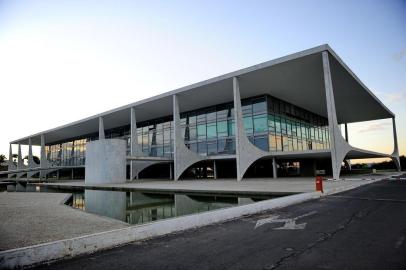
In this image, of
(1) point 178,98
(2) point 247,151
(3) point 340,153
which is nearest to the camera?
(3) point 340,153

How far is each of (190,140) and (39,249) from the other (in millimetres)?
36178

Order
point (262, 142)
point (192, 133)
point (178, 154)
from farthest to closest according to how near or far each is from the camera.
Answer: point (192, 133) → point (178, 154) → point (262, 142)

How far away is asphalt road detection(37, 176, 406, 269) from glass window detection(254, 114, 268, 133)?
2657 cm

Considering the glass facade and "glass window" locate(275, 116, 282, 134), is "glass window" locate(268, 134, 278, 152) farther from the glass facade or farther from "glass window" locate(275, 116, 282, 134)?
"glass window" locate(275, 116, 282, 134)

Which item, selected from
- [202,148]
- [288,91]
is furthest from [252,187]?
[202,148]

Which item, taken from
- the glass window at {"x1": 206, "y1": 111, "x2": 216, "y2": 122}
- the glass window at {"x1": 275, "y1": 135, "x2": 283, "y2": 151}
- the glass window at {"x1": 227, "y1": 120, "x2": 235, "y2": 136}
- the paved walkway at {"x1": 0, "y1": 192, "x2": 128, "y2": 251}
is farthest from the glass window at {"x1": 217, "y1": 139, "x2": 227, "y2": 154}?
the paved walkway at {"x1": 0, "y1": 192, "x2": 128, "y2": 251}

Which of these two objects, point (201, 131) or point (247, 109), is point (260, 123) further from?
point (201, 131)

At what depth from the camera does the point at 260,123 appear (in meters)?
34.6

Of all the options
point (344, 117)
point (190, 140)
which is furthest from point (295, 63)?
point (344, 117)

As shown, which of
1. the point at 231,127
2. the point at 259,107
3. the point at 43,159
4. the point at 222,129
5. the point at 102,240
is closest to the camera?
the point at 102,240

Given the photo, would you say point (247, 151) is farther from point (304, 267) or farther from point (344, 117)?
point (344, 117)

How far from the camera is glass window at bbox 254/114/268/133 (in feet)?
112

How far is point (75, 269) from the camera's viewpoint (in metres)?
4.31

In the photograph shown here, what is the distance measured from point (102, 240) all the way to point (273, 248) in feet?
10.9
